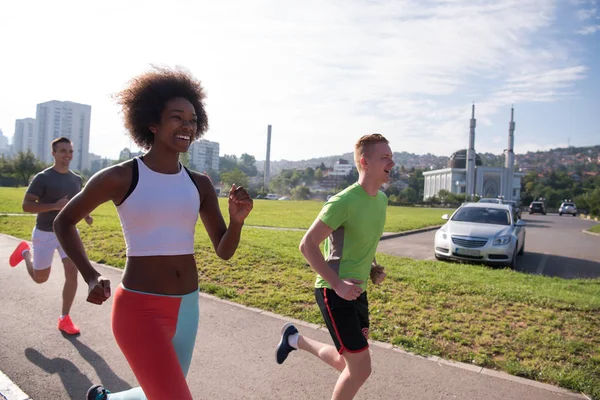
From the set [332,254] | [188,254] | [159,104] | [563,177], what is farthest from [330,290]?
[563,177]

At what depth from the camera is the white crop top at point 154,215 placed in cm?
237

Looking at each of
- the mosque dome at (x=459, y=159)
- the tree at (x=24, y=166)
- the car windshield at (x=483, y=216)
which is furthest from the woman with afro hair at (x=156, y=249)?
the mosque dome at (x=459, y=159)

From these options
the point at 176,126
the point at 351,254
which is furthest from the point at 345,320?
the point at 176,126

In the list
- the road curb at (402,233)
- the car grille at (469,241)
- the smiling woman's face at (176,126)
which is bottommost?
the road curb at (402,233)

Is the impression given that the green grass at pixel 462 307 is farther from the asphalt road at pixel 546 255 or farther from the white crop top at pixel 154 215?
the white crop top at pixel 154 215

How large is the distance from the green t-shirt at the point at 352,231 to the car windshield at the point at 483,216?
995 centimetres

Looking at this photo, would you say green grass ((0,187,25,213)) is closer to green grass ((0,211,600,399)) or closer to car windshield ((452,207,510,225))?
green grass ((0,211,600,399))

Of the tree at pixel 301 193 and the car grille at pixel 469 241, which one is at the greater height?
the tree at pixel 301 193

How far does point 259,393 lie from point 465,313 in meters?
3.23

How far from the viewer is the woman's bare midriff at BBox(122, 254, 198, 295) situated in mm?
2369

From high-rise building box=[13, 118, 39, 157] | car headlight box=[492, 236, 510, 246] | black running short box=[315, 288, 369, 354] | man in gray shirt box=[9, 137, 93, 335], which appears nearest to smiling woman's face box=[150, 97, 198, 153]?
black running short box=[315, 288, 369, 354]

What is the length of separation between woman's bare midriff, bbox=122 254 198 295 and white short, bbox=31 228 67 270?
11.0 feet

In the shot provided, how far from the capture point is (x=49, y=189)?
5121 millimetres

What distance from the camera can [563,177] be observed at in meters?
122
